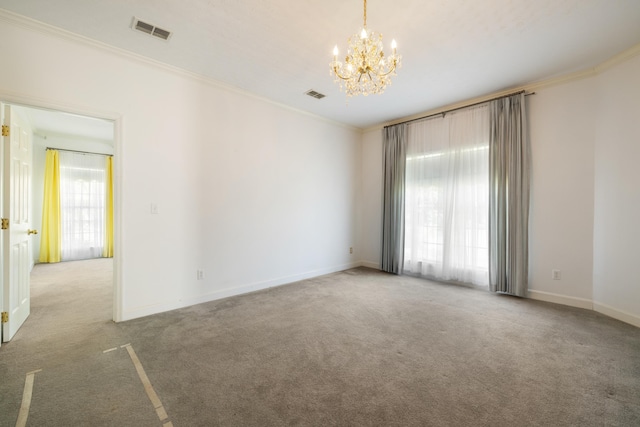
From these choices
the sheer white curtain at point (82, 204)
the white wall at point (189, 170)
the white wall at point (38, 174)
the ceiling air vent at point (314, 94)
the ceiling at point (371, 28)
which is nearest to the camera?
the ceiling at point (371, 28)

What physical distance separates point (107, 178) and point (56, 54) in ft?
17.0

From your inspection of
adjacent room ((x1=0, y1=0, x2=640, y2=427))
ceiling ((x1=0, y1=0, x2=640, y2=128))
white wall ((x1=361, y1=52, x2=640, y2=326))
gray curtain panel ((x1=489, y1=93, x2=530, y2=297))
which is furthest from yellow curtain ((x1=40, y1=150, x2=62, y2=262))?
white wall ((x1=361, y1=52, x2=640, y2=326))

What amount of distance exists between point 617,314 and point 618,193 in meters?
1.43

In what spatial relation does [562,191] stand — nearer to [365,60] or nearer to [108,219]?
[365,60]

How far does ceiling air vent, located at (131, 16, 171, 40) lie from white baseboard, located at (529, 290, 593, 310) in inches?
224

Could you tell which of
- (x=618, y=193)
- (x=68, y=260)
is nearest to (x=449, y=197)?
(x=618, y=193)

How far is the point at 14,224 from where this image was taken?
104 inches

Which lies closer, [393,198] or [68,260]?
[393,198]

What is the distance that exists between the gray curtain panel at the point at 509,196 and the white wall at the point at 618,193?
28.8 inches

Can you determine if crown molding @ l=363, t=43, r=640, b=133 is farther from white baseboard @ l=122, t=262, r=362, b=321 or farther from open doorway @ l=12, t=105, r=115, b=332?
open doorway @ l=12, t=105, r=115, b=332

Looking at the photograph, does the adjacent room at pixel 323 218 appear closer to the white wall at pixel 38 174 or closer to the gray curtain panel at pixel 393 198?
the gray curtain panel at pixel 393 198

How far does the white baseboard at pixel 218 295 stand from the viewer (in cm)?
308

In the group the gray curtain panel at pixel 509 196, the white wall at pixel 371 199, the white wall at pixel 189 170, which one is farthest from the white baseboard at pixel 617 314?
the white wall at pixel 189 170

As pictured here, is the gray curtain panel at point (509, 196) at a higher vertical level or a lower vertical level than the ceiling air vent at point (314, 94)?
lower
